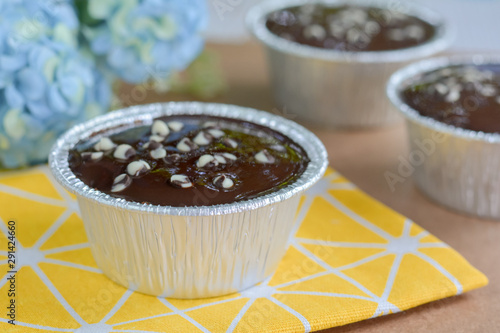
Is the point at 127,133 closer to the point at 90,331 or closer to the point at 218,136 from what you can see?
the point at 218,136

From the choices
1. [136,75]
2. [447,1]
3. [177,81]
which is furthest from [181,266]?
[447,1]

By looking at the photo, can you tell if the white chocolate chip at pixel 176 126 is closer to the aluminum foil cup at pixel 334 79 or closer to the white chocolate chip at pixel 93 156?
the white chocolate chip at pixel 93 156

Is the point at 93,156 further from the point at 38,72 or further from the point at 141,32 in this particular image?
the point at 141,32

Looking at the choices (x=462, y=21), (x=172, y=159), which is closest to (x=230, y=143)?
(x=172, y=159)

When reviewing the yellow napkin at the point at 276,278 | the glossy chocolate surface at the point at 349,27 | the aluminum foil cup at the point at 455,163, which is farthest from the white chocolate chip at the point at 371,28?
the yellow napkin at the point at 276,278

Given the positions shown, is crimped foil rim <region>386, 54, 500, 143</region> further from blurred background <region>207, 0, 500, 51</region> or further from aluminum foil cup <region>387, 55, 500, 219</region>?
blurred background <region>207, 0, 500, 51</region>

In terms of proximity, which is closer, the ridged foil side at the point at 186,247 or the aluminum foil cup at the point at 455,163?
the ridged foil side at the point at 186,247
